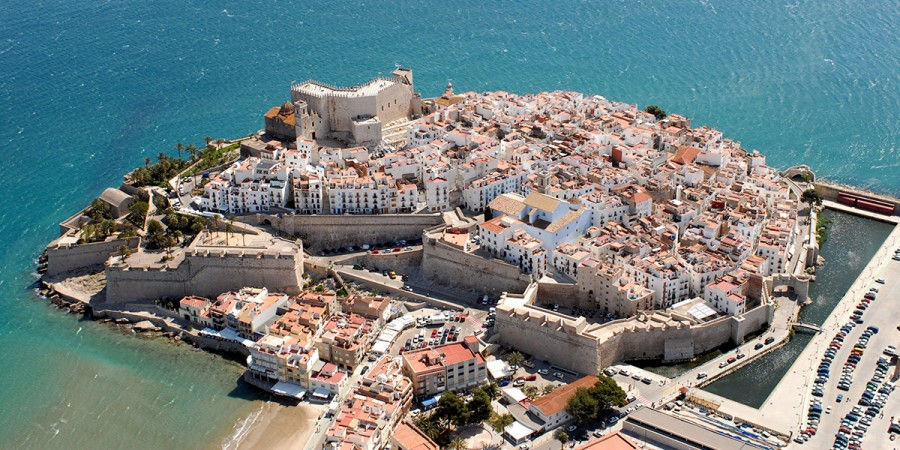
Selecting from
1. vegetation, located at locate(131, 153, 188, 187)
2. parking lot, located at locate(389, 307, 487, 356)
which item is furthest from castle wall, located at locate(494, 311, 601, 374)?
vegetation, located at locate(131, 153, 188, 187)

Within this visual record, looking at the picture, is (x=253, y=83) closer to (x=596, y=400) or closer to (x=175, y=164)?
(x=175, y=164)

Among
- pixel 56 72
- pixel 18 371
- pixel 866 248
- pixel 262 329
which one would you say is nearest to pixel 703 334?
pixel 866 248

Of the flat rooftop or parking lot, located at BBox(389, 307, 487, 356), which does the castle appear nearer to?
parking lot, located at BBox(389, 307, 487, 356)

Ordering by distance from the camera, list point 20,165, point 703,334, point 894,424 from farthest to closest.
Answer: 1. point 20,165
2. point 703,334
3. point 894,424

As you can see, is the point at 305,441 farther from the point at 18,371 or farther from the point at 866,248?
the point at 866,248

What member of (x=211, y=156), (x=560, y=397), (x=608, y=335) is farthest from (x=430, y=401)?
(x=211, y=156)

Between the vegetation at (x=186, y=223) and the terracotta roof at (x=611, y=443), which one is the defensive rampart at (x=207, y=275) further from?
the terracotta roof at (x=611, y=443)
